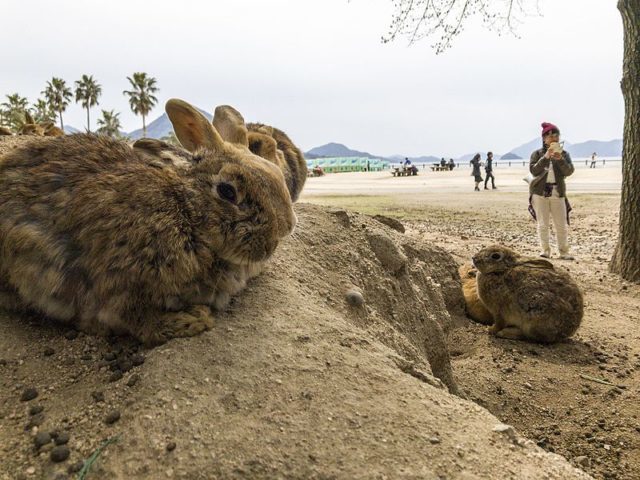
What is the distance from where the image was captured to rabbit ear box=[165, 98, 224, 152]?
2535 millimetres

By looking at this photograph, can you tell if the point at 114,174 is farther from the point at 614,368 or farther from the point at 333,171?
the point at 333,171

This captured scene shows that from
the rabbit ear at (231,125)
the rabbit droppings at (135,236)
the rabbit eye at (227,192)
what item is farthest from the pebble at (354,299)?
the rabbit eye at (227,192)

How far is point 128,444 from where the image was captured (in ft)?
5.54

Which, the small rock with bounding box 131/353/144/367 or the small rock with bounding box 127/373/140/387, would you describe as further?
the small rock with bounding box 131/353/144/367

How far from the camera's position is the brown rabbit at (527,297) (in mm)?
4891

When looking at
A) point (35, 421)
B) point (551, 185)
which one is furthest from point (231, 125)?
point (551, 185)

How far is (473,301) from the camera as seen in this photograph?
590 cm

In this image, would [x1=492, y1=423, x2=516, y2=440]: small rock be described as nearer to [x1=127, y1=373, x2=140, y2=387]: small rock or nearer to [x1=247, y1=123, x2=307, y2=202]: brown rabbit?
[x1=127, y1=373, x2=140, y2=387]: small rock

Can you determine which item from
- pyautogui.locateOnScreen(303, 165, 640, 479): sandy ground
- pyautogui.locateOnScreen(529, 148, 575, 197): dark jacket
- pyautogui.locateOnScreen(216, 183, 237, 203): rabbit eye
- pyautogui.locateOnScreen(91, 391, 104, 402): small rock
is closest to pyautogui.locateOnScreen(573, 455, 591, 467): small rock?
pyautogui.locateOnScreen(303, 165, 640, 479): sandy ground

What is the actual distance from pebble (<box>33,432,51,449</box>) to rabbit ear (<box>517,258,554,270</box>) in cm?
485

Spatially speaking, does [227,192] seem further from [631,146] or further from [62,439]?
[631,146]

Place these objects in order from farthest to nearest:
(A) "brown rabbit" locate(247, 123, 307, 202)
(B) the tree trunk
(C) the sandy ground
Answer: (B) the tree trunk
(A) "brown rabbit" locate(247, 123, 307, 202)
(C) the sandy ground

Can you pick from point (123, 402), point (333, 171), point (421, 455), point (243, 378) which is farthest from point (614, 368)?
point (333, 171)

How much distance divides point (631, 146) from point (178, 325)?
7842 mm
